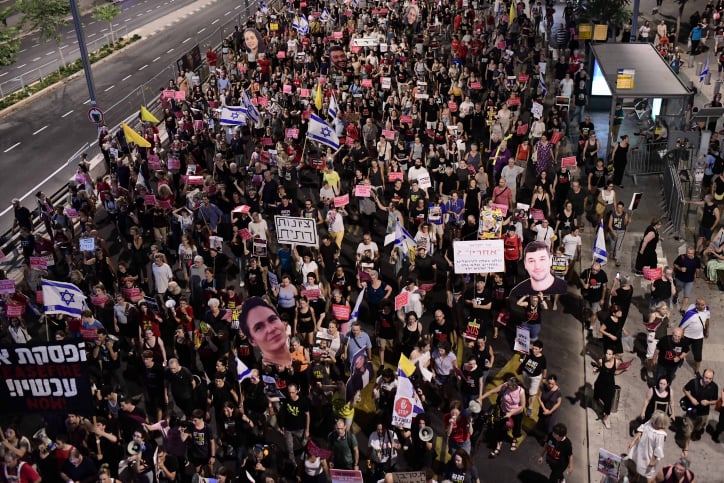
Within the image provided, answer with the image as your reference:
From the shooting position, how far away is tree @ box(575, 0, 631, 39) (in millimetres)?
33500

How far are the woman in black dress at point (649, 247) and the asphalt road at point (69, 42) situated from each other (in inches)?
1336

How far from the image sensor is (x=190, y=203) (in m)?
20.2

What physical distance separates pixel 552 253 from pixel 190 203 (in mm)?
8970

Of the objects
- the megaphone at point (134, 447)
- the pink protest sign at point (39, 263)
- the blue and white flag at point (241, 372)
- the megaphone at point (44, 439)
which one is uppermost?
the blue and white flag at point (241, 372)

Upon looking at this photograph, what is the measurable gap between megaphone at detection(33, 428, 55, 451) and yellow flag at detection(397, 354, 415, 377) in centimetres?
565

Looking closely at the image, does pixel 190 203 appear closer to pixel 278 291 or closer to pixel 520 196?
pixel 278 291

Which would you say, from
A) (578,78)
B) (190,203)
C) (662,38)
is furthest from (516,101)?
(662,38)

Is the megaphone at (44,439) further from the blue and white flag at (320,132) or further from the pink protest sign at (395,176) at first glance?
the blue and white flag at (320,132)

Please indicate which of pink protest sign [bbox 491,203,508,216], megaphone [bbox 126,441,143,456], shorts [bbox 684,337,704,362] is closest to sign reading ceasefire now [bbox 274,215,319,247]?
pink protest sign [bbox 491,203,508,216]

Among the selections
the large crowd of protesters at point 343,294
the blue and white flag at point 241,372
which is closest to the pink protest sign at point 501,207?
the large crowd of protesters at point 343,294

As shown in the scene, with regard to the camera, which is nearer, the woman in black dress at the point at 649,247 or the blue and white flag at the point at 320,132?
the woman in black dress at the point at 649,247

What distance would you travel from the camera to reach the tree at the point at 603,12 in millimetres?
33500

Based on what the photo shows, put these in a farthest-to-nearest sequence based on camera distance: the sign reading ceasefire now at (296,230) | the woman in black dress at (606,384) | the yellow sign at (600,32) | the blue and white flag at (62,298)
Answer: the yellow sign at (600,32)
the sign reading ceasefire now at (296,230)
the blue and white flag at (62,298)
the woman in black dress at (606,384)

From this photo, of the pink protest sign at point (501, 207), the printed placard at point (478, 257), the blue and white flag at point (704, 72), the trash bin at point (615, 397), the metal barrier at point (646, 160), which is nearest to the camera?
the trash bin at point (615, 397)
